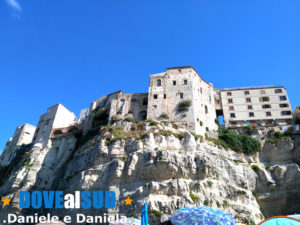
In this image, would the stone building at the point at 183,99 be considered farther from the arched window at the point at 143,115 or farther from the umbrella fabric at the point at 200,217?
the umbrella fabric at the point at 200,217

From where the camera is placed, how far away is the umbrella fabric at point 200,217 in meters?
13.1

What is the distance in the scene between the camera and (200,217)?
13.3m

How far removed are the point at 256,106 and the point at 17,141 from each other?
5515cm

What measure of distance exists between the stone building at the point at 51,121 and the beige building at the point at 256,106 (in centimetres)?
3452

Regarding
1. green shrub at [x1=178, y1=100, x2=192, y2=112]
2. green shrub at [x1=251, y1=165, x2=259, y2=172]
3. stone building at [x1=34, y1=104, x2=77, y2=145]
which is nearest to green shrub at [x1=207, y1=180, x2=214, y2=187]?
green shrub at [x1=251, y1=165, x2=259, y2=172]

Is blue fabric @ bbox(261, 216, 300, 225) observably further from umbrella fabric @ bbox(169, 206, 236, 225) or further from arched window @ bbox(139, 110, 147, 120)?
arched window @ bbox(139, 110, 147, 120)

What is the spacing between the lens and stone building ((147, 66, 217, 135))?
133 ft

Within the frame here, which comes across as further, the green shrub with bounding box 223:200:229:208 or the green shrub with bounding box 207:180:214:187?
the green shrub with bounding box 207:180:214:187

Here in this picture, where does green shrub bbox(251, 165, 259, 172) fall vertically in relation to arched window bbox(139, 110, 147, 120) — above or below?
below

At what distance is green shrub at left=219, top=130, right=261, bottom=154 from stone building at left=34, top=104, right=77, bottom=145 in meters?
34.2

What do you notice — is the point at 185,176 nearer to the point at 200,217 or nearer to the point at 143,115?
the point at 143,115

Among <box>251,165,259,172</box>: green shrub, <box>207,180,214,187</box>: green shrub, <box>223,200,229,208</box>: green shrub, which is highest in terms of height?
<box>251,165,259,172</box>: green shrub

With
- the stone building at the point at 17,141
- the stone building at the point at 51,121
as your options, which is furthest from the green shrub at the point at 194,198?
the stone building at the point at 17,141

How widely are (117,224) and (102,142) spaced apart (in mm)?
21339
